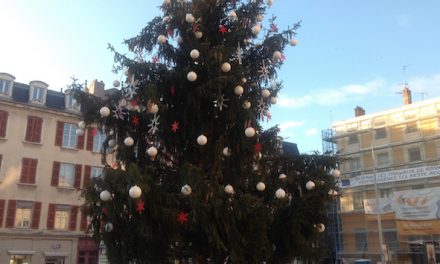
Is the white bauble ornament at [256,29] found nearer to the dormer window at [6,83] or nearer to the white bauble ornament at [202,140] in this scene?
the white bauble ornament at [202,140]

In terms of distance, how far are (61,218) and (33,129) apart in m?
6.11

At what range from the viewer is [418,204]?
3438cm

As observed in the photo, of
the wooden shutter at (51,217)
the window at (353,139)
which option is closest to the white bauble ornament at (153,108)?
the wooden shutter at (51,217)

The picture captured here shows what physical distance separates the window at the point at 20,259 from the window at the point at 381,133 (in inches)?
1099

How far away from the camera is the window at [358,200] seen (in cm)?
4052

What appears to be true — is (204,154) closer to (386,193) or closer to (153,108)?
(153,108)

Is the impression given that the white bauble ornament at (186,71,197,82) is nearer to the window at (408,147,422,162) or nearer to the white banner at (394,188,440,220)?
the white banner at (394,188,440,220)

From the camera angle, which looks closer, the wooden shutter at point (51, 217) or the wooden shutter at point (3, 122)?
the wooden shutter at point (3, 122)

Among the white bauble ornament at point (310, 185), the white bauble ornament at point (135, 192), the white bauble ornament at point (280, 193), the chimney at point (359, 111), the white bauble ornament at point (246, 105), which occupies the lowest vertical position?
the white bauble ornament at point (135, 192)

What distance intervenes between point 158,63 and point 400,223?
98.1 feet

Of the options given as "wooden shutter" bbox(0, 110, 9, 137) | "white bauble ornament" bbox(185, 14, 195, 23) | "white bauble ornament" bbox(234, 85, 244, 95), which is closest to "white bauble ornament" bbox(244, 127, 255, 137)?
"white bauble ornament" bbox(234, 85, 244, 95)

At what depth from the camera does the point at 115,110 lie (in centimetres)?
972

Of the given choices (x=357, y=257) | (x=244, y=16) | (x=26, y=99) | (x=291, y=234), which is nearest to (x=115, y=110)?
(x=244, y=16)

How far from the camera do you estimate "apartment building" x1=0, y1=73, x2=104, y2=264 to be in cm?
3180
